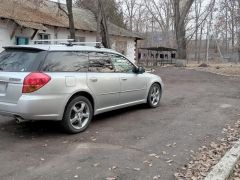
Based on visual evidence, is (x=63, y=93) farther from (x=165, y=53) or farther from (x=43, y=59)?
(x=165, y=53)

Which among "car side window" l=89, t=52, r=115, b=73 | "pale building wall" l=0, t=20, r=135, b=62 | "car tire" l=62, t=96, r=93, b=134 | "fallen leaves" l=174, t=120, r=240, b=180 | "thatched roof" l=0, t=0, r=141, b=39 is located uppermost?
"thatched roof" l=0, t=0, r=141, b=39

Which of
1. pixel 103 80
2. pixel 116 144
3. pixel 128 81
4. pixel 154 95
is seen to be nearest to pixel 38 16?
pixel 154 95

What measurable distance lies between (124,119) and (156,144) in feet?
6.96

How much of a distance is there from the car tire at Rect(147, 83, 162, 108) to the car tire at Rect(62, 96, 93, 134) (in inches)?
103

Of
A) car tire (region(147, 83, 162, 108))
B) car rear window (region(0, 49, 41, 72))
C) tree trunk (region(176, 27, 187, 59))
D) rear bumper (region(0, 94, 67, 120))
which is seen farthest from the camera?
tree trunk (region(176, 27, 187, 59))

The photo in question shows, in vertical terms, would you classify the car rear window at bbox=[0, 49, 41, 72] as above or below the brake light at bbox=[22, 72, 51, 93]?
above

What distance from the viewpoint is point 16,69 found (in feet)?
23.1

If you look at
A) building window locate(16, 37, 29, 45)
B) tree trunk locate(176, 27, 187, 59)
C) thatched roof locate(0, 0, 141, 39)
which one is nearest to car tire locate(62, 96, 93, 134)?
thatched roof locate(0, 0, 141, 39)

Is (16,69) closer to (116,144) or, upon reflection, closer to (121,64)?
(116,144)

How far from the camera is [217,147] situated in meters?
6.58

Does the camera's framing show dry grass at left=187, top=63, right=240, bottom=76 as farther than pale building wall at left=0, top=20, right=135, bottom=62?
Yes

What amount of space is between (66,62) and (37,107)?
1.14 meters

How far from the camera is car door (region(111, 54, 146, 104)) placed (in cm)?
875

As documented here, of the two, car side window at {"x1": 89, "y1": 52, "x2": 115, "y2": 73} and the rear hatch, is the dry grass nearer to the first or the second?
car side window at {"x1": 89, "y1": 52, "x2": 115, "y2": 73}
